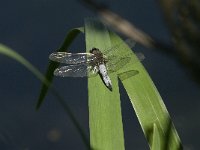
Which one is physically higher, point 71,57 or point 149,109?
point 71,57

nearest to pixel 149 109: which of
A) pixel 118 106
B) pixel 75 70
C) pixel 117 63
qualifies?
pixel 118 106

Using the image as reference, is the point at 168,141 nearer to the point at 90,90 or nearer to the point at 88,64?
the point at 90,90

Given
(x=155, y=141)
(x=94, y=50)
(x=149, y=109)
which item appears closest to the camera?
(x=155, y=141)

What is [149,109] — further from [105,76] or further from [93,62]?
[93,62]

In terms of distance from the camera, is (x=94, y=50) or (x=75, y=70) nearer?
(x=94, y=50)

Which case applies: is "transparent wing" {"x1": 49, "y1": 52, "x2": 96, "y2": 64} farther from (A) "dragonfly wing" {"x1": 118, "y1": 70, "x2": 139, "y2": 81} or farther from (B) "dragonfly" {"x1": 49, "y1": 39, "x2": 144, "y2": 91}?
(A) "dragonfly wing" {"x1": 118, "y1": 70, "x2": 139, "y2": 81}

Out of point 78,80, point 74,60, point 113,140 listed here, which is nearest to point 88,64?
point 74,60

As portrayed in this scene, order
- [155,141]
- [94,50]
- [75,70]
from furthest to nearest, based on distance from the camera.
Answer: [75,70] → [94,50] → [155,141]
